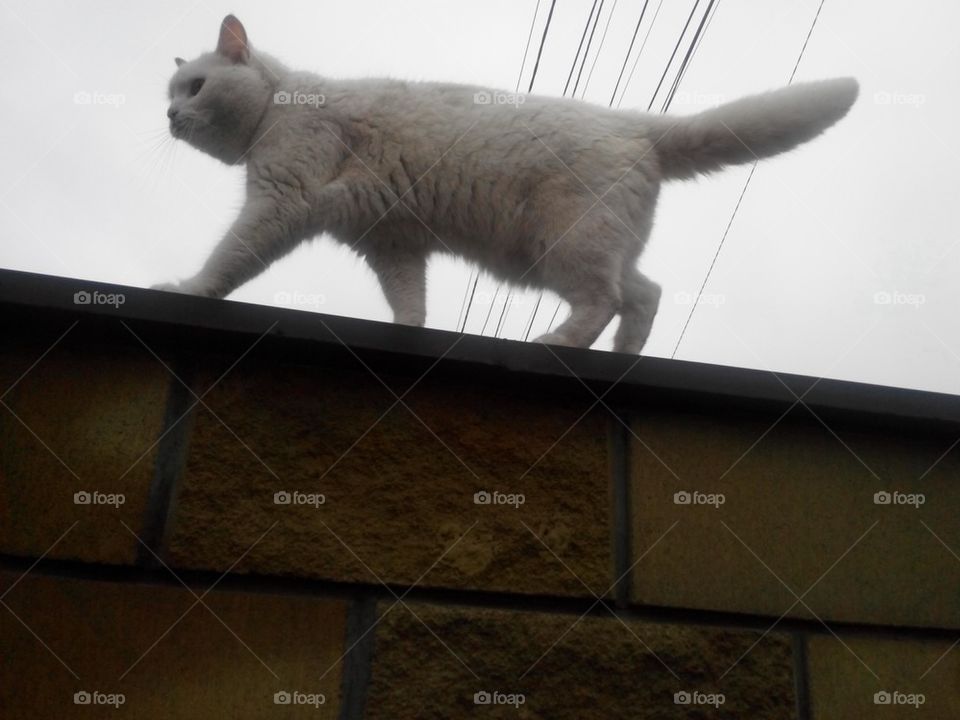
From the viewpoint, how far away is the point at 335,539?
1.39m

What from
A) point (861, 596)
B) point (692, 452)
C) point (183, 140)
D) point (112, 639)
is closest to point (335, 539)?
point (112, 639)
